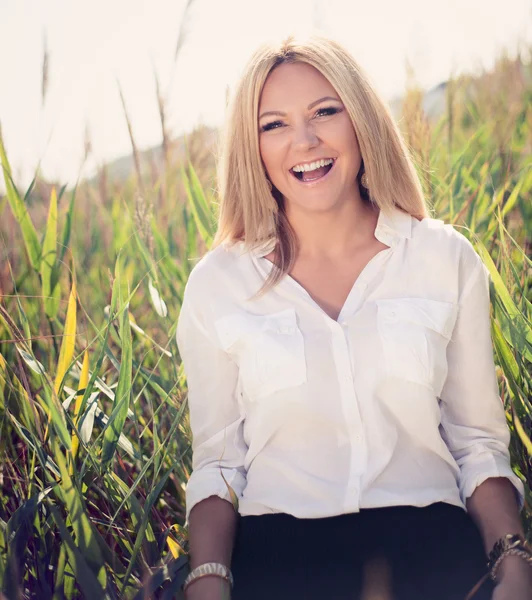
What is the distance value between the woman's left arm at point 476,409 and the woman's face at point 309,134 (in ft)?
1.13

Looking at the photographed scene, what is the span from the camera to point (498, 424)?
1.65m

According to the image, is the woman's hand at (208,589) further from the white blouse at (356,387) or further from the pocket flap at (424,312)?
the pocket flap at (424,312)

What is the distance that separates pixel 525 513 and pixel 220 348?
746 millimetres

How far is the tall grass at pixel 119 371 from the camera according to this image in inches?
54.3

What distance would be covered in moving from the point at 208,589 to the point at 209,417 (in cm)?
39

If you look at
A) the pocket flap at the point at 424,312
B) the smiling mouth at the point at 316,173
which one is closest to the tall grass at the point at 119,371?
the pocket flap at the point at 424,312

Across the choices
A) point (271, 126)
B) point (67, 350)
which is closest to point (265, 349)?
point (67, 350)

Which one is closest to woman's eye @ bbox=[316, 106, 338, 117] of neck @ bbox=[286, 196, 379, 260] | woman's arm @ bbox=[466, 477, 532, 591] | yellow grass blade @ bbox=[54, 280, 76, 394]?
neck @ bbox=[286, 196, 379, 260]

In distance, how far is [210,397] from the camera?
5.66 feet

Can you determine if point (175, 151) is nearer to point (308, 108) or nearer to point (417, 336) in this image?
point (308, 108)

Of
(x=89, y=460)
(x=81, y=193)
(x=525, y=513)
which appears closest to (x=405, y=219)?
(x=525, y=513)

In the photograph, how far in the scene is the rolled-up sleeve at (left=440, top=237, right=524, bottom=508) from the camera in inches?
64.8

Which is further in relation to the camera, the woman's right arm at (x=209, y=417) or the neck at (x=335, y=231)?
the neck at (x=335, y=231)

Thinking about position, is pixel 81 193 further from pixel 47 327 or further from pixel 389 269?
pixel 389 269
